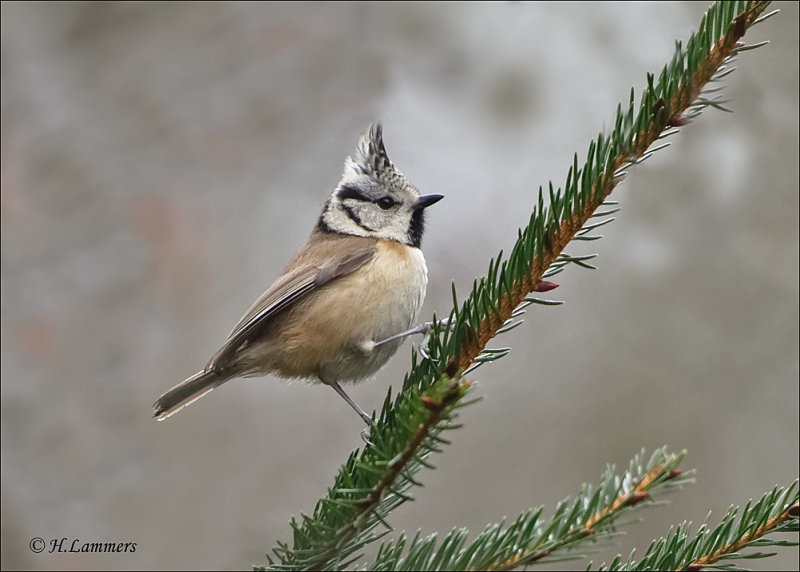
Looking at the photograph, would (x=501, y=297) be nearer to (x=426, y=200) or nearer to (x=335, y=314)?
(x=335, y=314)

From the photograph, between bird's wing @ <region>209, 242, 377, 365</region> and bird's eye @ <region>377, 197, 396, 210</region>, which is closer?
bird's wing @ <region>209, 242, 377, 365</region>

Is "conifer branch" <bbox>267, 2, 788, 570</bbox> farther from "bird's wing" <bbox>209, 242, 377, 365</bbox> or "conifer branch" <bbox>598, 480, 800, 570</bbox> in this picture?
"bird's wing" <bbox>209, 242, 377, 365</bbox>

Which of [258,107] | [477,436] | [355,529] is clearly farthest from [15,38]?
[355,529]

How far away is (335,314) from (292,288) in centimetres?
26

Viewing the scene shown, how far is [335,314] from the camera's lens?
10.3 ft

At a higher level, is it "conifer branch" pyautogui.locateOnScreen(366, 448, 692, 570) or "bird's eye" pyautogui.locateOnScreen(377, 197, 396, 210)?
"bird's eye" pyautogui.locateOnScreen(377, 197, 396, 210)

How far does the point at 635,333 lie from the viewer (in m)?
5.52

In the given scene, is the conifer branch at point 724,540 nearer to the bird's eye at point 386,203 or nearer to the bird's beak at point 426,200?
the bird's beak at point 426,200

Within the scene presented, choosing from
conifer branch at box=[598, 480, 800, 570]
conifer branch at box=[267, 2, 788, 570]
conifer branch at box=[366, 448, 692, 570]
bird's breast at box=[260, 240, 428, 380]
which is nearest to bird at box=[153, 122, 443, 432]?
bird's breast at box=[260, 240, 428, 380]

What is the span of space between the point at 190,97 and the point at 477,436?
3.08m

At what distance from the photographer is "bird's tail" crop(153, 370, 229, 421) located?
317cm

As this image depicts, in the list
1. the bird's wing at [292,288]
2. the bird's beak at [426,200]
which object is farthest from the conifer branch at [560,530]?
the bird's beak at [426,200]

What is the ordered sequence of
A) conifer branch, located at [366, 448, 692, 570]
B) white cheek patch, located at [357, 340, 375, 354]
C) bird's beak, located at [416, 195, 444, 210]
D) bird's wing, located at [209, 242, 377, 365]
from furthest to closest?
bird's beak, located at [416, 195, 444, 210], bird's wing, located at [209, 242, 377, 365], white cheek patch, located at [357, 340, 375, 354], conifer branch, located at [366, 448, 692, 570]

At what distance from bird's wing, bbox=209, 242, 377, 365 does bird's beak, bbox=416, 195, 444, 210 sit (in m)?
0.37
